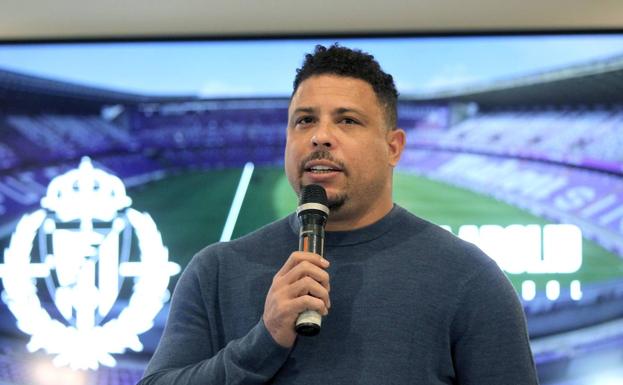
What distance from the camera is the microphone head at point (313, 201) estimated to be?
54.5 inches

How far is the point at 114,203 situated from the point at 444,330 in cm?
237

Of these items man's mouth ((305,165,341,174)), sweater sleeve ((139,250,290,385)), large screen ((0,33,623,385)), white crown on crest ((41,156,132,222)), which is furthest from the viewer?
white crown on crest ((41,156,132,222))

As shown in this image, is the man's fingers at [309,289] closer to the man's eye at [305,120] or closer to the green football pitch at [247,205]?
the man's eye at [305,120]

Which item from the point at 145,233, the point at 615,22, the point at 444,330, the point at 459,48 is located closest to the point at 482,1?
the point at 459,48

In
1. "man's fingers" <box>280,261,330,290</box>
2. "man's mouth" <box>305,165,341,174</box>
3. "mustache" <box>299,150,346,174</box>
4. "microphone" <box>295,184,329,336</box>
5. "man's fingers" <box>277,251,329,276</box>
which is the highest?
"mustache" <box>299,150,346,174</box>

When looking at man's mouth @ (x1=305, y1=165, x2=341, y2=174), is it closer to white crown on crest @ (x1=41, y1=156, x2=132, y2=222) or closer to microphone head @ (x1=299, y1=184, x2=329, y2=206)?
microphone head @ (x1=299, y1=184, x2=329, y2=206)

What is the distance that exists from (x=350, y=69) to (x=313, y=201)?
1.20ft

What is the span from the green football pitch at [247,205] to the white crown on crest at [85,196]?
0.09 meters

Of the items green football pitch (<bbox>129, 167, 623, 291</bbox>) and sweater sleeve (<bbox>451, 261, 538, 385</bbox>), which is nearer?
sweater sleeve (<bbox>451, 261, 538, 385</bbox>)

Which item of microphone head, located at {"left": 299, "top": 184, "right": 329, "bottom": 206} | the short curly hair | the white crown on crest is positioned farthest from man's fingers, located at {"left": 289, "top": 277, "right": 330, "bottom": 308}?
the white crown on crest

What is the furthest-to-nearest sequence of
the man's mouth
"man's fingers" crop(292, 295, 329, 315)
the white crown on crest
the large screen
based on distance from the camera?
the white crown on crest, the large screen, the man's mouth, "man's fingers" crop(292, 295, 329, 315)

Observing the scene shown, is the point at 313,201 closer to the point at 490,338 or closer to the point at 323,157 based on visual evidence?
the point at 323,157

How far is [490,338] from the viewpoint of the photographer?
4.50 ft

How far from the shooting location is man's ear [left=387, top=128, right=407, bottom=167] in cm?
166
